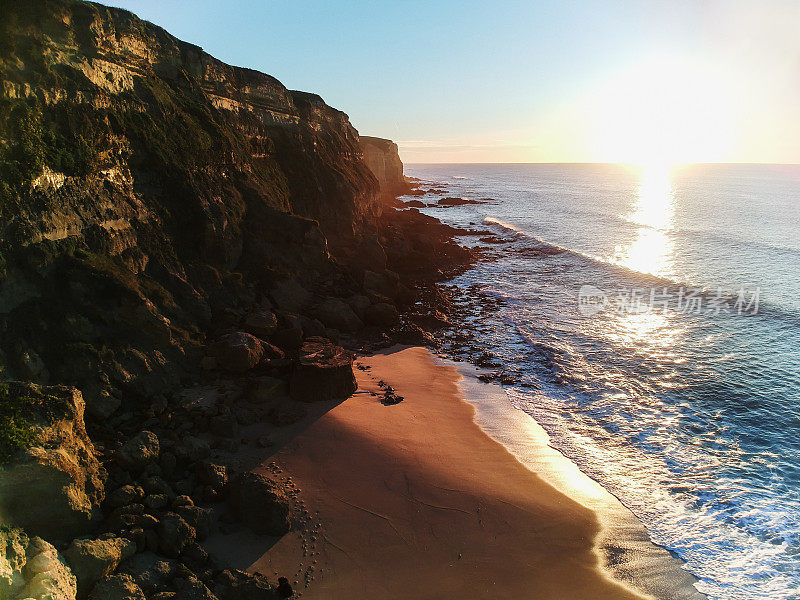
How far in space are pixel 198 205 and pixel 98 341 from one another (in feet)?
22.0

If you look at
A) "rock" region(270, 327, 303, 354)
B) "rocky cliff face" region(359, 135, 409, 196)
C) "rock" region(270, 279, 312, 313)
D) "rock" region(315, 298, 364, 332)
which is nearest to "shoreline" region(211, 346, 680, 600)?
"rock" region(270, 327, 303, 354)

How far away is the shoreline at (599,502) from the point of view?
8.32 meters

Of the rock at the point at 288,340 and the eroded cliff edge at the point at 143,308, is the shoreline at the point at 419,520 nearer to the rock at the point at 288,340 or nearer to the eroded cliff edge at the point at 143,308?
the eroded cliff edge at the point at 143,308

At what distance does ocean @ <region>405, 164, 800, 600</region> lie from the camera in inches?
384

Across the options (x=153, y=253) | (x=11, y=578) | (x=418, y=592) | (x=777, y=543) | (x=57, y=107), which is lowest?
(x=777, y=543)

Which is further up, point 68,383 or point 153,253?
point 153,253

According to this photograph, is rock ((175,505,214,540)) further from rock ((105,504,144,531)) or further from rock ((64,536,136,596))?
rock ((64,536,136,596))

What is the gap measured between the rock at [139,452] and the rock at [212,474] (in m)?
0.89

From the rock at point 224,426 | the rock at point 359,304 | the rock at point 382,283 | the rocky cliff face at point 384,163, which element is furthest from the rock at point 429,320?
the rocky cliff face at point 384,163

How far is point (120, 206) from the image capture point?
13.5 m

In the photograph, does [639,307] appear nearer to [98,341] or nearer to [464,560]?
[464,560]

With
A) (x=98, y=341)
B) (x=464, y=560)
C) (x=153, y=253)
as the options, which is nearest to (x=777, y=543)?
(x=464, y=560)

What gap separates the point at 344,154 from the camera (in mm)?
35844

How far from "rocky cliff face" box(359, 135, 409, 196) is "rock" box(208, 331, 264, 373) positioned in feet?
179
